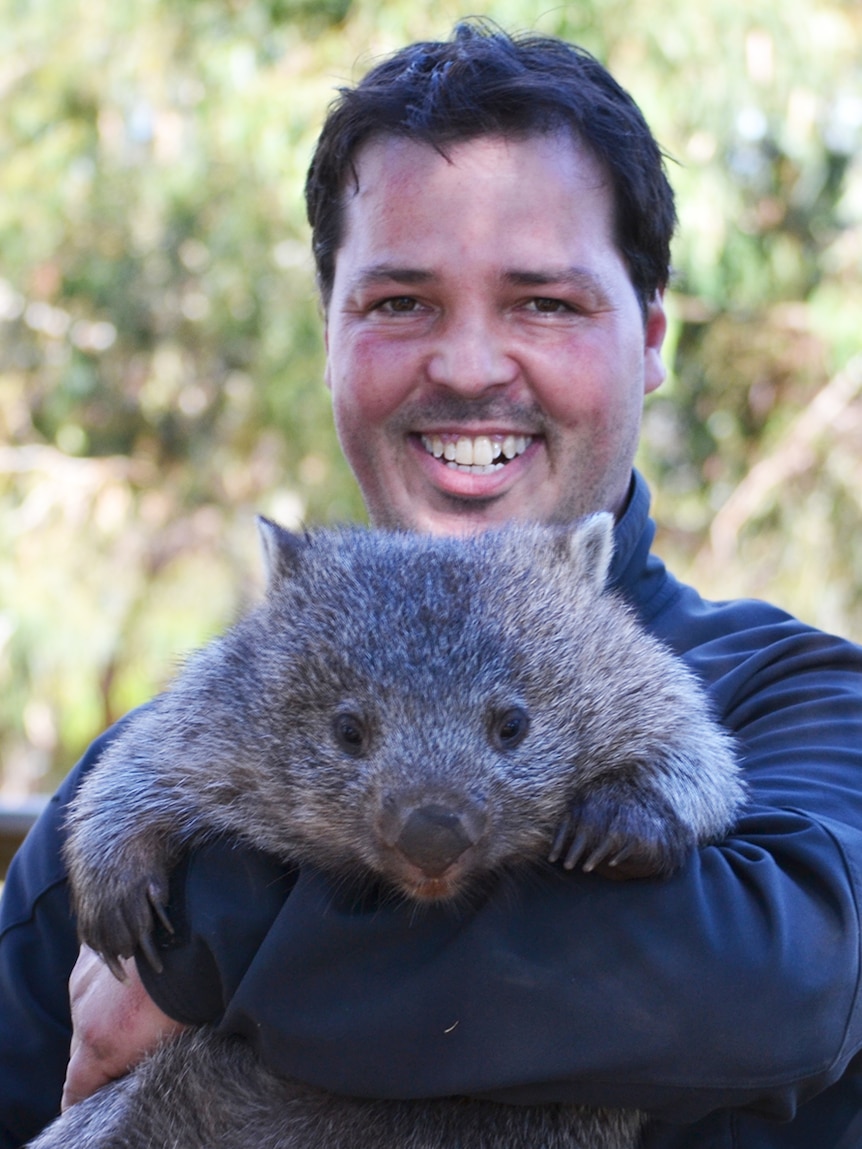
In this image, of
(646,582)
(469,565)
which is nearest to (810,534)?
(646,582)

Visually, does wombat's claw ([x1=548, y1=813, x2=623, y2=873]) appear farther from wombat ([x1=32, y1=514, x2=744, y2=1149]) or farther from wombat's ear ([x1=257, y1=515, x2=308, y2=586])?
wombat's ear ([x1=257, y1=515, x2=308, y2=586])

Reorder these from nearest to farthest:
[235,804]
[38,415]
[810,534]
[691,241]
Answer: [235,804] → [691,241] → [810,534] → [38,415]

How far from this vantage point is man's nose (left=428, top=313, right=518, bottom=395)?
2.68 m

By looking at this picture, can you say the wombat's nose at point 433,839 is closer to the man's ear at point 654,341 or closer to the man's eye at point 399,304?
the man's eye at point 399,304

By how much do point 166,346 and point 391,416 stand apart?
6546 millimetres

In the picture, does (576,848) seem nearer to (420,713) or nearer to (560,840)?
(560,840)

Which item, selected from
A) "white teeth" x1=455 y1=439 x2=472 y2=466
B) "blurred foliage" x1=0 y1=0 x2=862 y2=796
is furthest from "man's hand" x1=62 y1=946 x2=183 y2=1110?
"blurred foliage" x1=0 y1=0 x2=862 y2=796

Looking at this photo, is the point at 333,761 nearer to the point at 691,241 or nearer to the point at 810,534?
the point at 691,241

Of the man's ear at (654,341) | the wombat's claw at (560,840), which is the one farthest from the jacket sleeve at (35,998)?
the man's ear at (654,341)

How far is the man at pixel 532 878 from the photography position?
1729 mm

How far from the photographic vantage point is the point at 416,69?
9.53 ft

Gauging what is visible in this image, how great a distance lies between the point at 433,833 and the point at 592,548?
0.73 m

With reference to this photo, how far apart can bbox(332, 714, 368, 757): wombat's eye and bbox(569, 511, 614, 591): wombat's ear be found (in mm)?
553

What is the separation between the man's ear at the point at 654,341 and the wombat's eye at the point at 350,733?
1.23 metres
